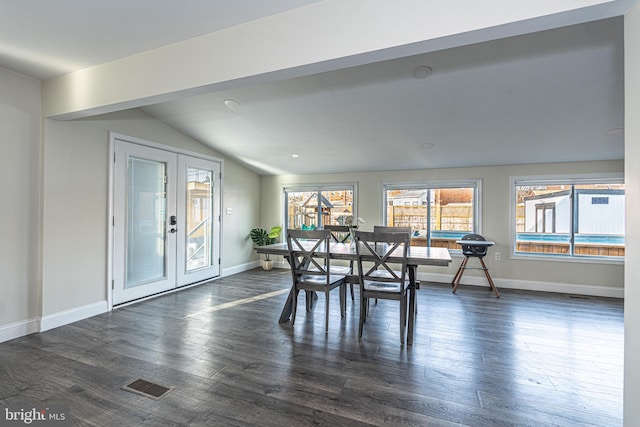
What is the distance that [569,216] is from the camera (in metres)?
4.61

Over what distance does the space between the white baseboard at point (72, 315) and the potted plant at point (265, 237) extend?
2841mm

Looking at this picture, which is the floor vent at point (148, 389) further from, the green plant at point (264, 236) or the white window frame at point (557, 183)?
the white window frame at point (557, 183)

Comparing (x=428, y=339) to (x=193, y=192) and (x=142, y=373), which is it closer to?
(x=142, y=373)

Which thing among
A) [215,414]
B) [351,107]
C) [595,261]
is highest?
[351,107]

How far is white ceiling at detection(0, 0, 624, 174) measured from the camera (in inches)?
77.7

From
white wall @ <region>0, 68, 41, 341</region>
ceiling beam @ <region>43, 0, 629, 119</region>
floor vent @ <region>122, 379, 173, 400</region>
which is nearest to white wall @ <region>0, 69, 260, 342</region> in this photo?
white wall @ <region>0, 68, 41, 341</region>

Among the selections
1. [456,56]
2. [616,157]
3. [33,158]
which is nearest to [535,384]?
[456,56]

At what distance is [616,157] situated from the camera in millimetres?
4180

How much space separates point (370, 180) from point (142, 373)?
438 centimetres

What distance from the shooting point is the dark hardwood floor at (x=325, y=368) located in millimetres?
1763

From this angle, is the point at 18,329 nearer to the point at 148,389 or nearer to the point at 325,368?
the point at 148,389

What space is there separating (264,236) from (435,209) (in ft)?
10.7

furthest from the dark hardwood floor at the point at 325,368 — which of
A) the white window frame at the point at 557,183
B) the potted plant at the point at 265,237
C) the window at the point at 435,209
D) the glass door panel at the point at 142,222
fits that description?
the potted plant at the point at 265,237

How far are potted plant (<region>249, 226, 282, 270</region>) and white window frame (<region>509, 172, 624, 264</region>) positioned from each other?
406 centimetres
